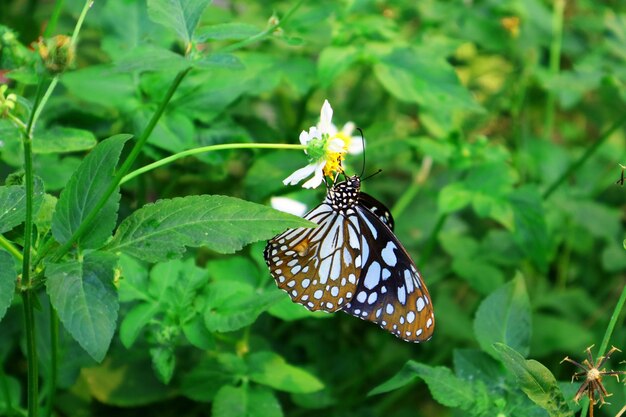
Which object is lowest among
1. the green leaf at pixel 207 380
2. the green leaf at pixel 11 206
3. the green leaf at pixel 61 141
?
the green leaf at pixel 207 380

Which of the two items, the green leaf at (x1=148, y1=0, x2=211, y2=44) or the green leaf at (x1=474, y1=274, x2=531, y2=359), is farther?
the green leaf at (x1=474, y1=274, x2=531, y2=359)

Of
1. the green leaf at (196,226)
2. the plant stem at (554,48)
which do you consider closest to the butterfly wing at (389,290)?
the green leaf at (196,226)

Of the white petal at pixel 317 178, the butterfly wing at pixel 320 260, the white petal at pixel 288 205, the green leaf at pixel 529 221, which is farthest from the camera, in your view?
the green leaf at pixel 529 221

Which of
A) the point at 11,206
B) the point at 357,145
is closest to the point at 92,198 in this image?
the point at 11,206

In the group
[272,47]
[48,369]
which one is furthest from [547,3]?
[48,369]

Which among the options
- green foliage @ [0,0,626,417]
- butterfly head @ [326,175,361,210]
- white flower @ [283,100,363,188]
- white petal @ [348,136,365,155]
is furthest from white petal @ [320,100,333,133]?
white petal @ [348,136,365,155]

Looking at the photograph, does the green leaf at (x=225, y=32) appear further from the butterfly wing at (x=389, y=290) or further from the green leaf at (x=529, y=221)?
the green leaf at (x=529, y=221)

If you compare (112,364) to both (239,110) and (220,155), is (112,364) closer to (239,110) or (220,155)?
(220,155)

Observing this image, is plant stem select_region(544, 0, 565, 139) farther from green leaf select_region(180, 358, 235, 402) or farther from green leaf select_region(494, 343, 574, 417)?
green leaf select_region(494, 343, 574, 417)
